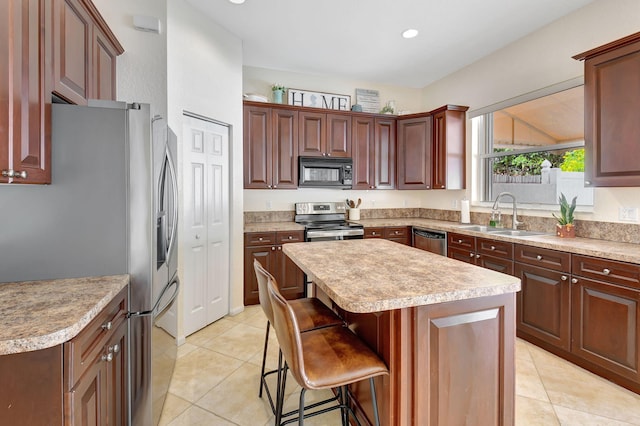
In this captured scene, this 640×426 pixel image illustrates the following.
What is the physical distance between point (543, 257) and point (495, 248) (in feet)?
1.45

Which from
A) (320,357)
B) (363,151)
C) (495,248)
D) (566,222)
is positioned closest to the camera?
(320,357)

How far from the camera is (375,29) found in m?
3.21

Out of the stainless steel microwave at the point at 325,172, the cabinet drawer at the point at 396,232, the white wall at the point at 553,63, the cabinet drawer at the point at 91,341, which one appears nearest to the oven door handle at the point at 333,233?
the cabinet drawer at the point at 396,232

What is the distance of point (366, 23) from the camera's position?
3098 millimetres

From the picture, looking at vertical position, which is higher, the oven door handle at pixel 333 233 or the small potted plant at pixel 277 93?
the small potted plant at pixel 277 93

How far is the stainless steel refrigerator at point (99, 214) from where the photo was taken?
1.40m

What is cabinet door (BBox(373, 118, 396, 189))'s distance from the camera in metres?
4.40

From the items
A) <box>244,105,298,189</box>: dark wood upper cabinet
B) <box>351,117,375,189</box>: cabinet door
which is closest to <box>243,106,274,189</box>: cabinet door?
<box>244,105,298,189</box>: dark wood upper cabinet

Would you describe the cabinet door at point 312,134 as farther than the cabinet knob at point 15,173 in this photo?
Yes

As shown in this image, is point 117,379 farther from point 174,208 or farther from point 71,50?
point 71,50

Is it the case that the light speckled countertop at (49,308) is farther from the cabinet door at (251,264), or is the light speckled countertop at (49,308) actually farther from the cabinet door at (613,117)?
the cabinet door at (613,117)

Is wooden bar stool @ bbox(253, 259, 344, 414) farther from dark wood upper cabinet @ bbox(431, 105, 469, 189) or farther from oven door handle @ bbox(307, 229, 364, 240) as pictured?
dark wood upper cabinet @ bbox(431, 105, 469, 189)

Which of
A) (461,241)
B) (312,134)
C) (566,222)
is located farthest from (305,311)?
(312,134)

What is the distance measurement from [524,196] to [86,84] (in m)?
4.01
